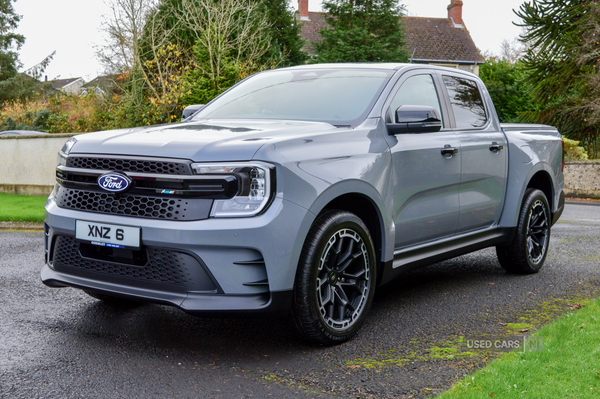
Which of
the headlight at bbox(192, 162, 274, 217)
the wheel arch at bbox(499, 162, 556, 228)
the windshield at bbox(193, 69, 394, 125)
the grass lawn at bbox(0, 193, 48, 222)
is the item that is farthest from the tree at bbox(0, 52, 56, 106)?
the headlight at bbox(192, 162, 274, 217)

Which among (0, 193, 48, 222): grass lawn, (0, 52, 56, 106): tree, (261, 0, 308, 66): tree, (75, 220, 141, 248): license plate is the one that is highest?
(261, 0, 308, 66): tree

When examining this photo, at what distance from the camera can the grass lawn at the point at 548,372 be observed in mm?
3164

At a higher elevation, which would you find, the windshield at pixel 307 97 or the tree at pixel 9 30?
the tree at pixel 9 30

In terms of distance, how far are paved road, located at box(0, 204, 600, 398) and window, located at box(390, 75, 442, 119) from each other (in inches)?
65.3

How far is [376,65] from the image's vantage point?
5.22 metres

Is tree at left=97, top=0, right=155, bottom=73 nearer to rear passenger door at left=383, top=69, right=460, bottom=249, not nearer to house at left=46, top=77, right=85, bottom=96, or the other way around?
house at left=46, top=77, right=85, bottom=96

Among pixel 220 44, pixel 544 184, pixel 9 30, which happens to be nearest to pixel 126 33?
pixel 220 44

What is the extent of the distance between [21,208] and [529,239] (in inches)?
354

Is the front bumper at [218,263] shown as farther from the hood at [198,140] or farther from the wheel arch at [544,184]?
the wheel arch at [544,184]

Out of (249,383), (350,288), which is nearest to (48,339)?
(249,383)

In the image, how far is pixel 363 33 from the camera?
34.4m

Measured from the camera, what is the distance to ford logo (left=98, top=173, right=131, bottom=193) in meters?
3.66

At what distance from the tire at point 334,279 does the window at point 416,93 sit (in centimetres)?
118

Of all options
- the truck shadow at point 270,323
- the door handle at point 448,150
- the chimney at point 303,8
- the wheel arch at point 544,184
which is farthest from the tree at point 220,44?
the chimney at point 303,8
